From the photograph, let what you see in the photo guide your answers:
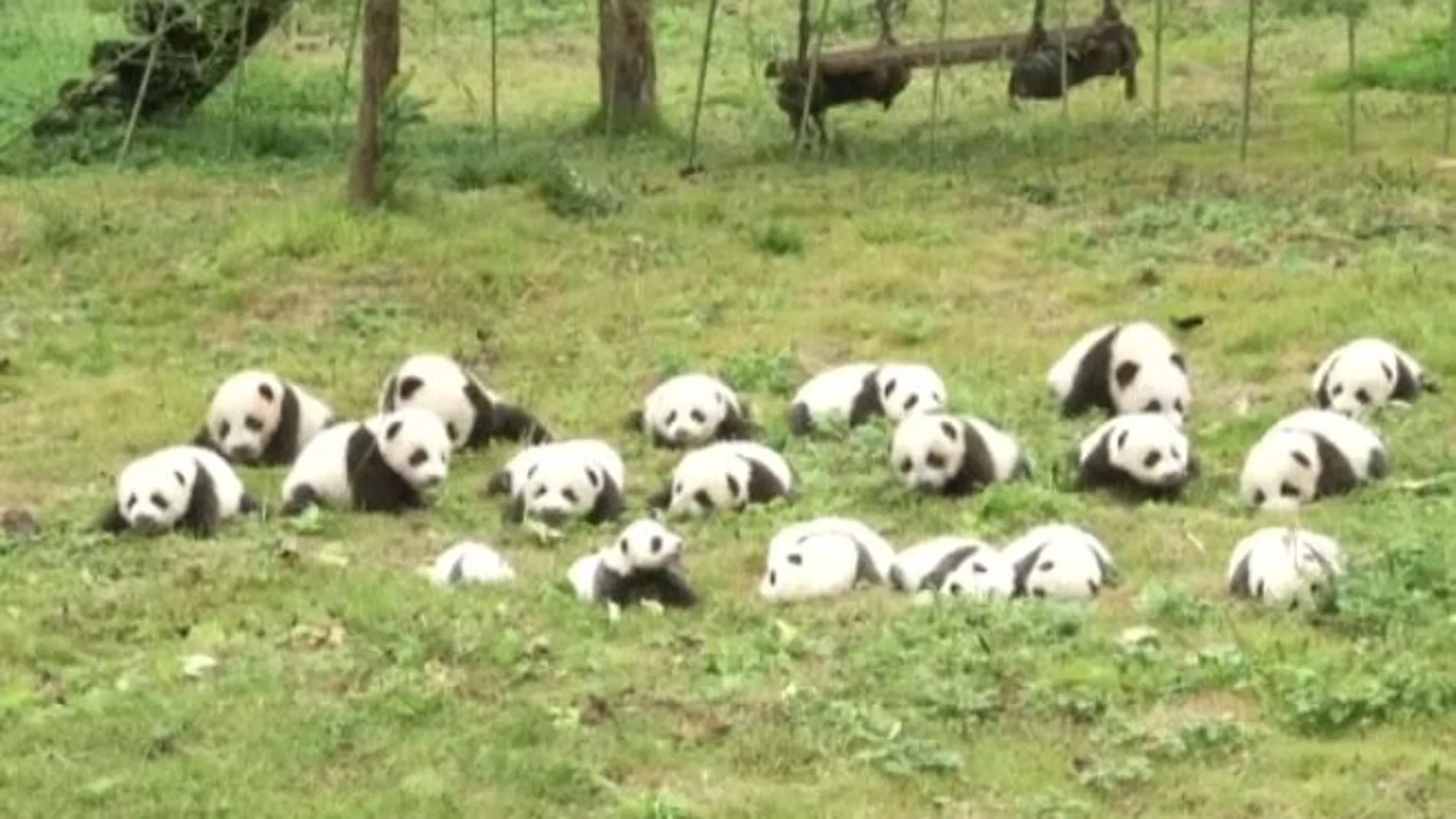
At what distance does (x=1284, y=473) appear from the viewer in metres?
9.05

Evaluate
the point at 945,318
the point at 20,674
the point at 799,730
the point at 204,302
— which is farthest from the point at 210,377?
the point at 799,730

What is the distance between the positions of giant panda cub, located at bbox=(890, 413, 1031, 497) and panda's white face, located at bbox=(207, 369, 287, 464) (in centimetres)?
232

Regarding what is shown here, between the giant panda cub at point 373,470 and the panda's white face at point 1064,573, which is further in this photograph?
the giant panda cub at point 373,470

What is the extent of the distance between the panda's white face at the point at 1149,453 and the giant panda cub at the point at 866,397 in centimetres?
110

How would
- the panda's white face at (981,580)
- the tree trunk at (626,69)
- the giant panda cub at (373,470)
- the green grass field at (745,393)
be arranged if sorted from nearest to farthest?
1. the green grass field at (745,393)
2. the panda's white face at (981,580)
3. the giant panda cub at (373,470)
4. the tree trunk at (626,69)

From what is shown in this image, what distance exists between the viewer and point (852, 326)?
12.3 meters

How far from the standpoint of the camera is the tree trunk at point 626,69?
1716cm

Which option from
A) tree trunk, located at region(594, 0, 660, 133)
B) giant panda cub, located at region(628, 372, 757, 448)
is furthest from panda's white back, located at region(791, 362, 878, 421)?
tree trunk, located at region(594, 0, 660, 133)

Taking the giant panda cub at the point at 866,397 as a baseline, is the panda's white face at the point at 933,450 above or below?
below

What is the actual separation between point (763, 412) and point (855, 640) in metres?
3.51

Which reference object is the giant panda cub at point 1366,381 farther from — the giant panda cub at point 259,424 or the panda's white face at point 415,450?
the giant panda cub at point 259,424

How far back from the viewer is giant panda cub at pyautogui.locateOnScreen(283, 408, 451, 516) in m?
9.46

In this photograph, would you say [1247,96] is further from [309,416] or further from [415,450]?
[415,450]

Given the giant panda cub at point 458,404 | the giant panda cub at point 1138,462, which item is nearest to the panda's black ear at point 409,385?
the giant panda cub at point 458,404
